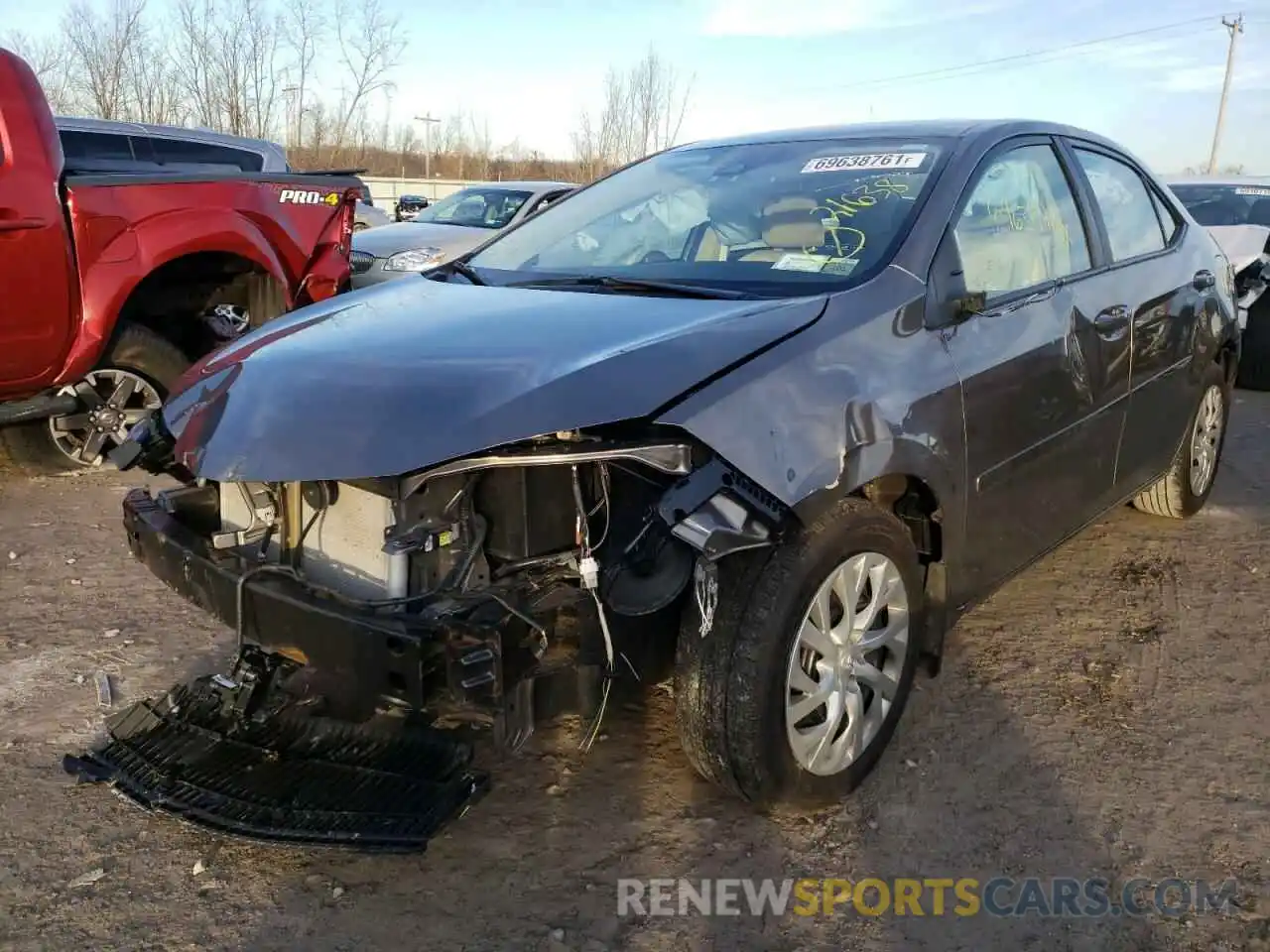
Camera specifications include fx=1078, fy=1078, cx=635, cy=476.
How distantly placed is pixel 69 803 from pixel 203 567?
78 centimetres

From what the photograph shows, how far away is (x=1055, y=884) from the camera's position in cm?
258

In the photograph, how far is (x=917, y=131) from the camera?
3.58m

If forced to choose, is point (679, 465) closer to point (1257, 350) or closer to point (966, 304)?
point (966, 304)

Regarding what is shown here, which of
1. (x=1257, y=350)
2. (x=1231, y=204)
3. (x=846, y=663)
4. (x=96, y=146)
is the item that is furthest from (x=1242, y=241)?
(x=96, y=146)

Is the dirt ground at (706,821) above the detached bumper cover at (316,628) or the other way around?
the other way around

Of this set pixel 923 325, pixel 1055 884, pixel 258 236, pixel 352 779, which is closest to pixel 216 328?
pixel 258 236

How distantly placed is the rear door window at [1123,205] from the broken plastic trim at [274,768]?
117 inches

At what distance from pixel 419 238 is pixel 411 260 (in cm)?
52

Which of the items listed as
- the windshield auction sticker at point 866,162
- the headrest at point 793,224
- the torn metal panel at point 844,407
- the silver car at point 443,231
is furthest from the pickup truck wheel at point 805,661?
the silver car at point 443,231

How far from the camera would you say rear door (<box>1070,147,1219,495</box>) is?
394 cm

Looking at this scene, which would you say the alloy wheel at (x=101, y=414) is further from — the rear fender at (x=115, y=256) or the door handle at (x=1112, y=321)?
the door handle at (x=1112, y=321)

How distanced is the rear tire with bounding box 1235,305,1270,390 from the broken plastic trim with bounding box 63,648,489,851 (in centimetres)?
818

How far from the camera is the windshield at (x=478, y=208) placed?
11.2 m

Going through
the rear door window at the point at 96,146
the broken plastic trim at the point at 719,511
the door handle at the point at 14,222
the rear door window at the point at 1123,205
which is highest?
the rear door window at the point at 96,146
